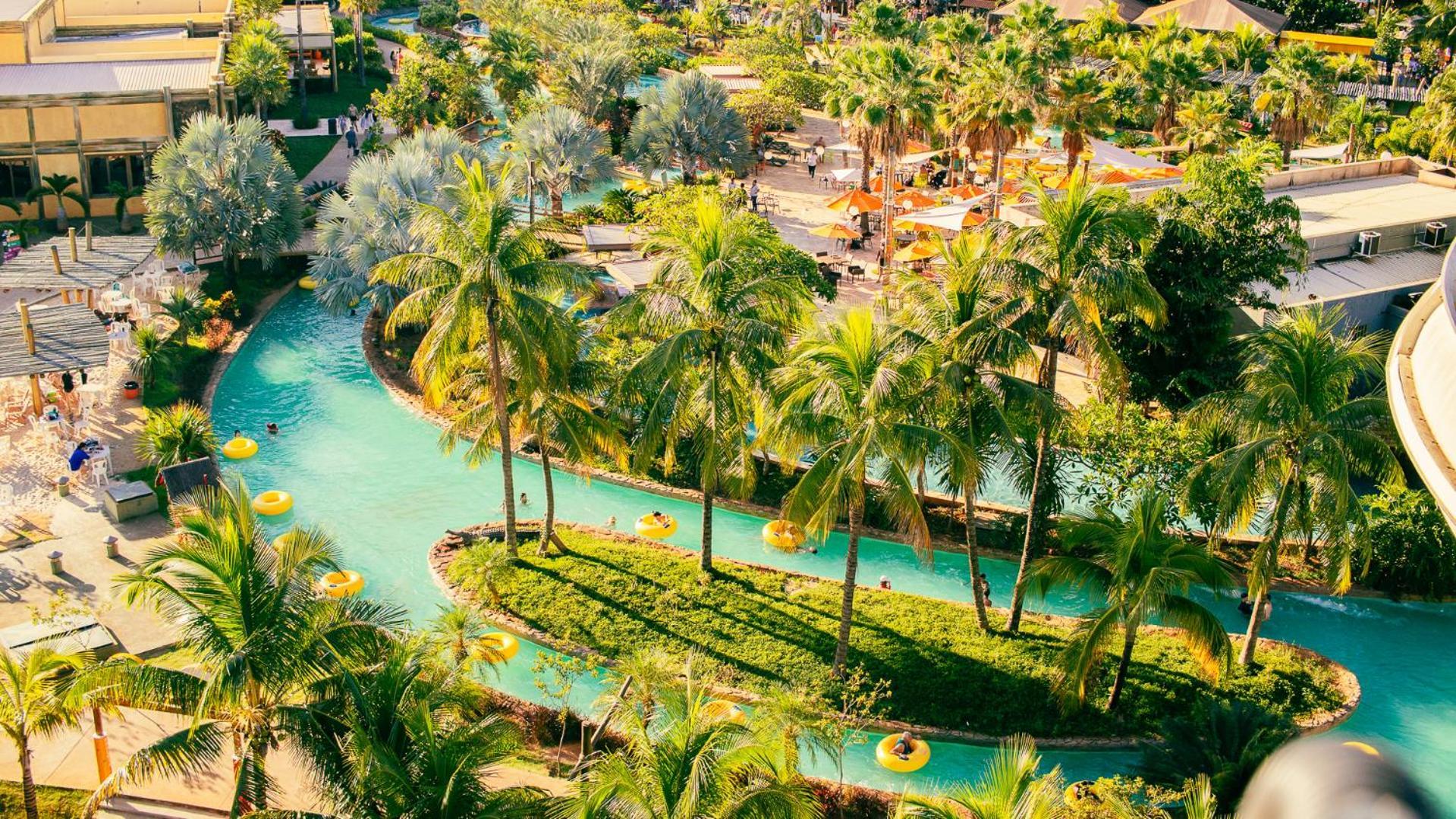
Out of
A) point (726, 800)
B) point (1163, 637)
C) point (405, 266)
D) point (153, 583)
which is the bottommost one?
point (1163, 637)

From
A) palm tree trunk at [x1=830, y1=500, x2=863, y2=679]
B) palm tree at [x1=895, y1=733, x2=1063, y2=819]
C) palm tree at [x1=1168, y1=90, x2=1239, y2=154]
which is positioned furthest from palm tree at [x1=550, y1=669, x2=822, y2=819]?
palm tree at [x1=1168, y1=90, x2=1239, y2=154]

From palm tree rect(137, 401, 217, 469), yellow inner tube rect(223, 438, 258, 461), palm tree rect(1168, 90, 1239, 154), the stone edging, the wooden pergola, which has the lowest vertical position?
the stone edging

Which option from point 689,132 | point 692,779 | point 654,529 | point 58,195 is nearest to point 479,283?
point 654,529

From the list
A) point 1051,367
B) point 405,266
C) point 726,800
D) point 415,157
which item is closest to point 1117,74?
point 415,157

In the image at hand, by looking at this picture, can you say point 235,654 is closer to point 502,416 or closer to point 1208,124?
point 502,416

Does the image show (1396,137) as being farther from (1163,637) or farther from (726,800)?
(726,800)

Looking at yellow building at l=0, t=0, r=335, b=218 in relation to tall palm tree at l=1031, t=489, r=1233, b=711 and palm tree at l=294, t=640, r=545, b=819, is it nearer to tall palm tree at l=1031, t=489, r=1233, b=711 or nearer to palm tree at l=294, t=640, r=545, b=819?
palm tree at l=294, t=640, r=545, b=819

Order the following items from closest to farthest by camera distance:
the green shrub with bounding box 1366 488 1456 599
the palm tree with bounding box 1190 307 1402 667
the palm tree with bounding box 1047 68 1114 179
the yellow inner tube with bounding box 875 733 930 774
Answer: the yellow inner tube with bounding box 875 733 930 774, the palm tree with bounding box 1190 307 1402 667, the green shrub with bounding box 1366 488 1456 599, the palm tree with bounding box 1047 68 1114 179
